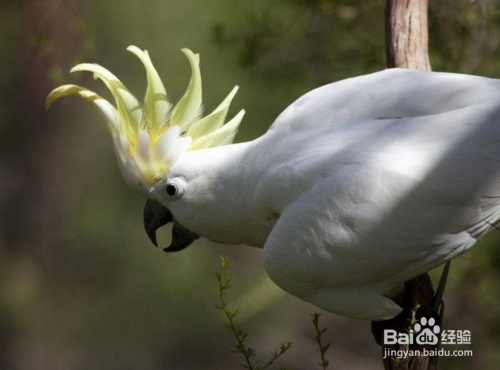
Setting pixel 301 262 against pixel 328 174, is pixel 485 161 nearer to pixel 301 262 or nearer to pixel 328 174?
pixel 328 174

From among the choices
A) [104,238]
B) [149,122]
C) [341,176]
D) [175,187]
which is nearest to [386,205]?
[341,176]

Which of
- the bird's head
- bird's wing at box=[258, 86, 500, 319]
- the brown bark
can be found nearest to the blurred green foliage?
the brown bark

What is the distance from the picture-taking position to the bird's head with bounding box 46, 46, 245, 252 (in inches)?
78.1

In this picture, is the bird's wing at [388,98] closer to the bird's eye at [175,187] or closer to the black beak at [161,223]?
the bird's eye at [175,187]

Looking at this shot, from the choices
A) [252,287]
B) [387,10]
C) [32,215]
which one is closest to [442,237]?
[387,10]

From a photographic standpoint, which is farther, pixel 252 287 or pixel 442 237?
pixel 252 287

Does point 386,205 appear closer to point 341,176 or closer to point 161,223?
point 341,176

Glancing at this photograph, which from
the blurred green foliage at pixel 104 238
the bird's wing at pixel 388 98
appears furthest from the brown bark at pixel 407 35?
the blurred green foliage at pixel 104 238

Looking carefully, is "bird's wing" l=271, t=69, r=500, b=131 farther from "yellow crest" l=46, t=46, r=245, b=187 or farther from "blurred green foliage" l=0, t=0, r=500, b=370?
"blurred green foliage" l=0, t=0, r=500, b=370

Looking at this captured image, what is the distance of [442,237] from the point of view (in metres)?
1.71

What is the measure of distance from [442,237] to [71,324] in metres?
3.65

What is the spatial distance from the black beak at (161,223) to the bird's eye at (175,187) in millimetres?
97

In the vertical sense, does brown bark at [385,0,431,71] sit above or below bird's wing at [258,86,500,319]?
above

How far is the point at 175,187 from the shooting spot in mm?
1984
